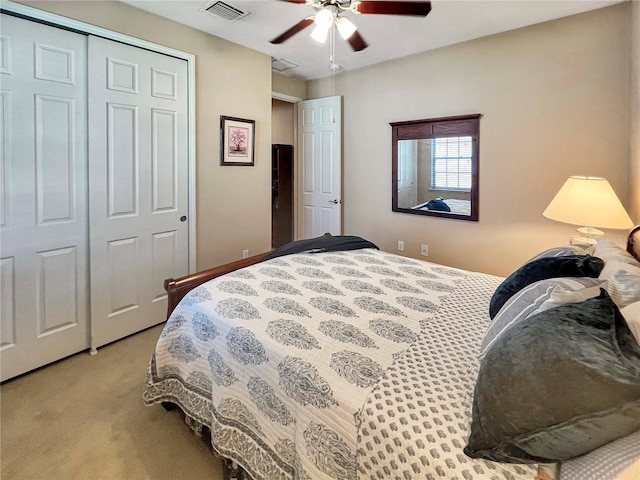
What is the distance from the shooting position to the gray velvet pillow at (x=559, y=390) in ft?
2.35

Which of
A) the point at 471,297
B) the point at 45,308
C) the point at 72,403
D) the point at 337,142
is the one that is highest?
the point at 337,142

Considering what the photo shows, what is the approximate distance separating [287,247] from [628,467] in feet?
7.22

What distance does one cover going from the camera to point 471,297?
6.06 ft

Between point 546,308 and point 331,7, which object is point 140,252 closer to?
point 331,7

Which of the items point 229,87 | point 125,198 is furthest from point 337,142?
point 125,198

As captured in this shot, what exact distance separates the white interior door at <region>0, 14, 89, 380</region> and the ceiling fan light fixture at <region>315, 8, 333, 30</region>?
→ 1.68 m

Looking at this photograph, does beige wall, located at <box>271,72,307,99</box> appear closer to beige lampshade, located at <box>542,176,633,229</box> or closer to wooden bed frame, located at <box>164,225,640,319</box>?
wooden bed frame, located at <box>164,225,640,319</box>

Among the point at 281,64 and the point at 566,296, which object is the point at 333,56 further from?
the point at 566,296

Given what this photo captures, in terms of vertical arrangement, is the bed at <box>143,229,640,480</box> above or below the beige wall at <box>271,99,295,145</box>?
below

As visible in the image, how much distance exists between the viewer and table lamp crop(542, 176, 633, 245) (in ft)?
6.96

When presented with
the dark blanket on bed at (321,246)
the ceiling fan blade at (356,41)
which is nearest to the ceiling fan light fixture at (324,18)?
the ceiling fan blade at (356,41)

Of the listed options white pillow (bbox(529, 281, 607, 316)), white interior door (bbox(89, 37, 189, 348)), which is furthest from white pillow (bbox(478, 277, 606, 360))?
white interior door (bbox(89, 37, 189, 348))

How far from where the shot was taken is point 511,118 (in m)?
3.23

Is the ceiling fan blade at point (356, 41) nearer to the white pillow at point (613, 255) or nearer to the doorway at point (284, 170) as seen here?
the white pillow at point (613, 255)
